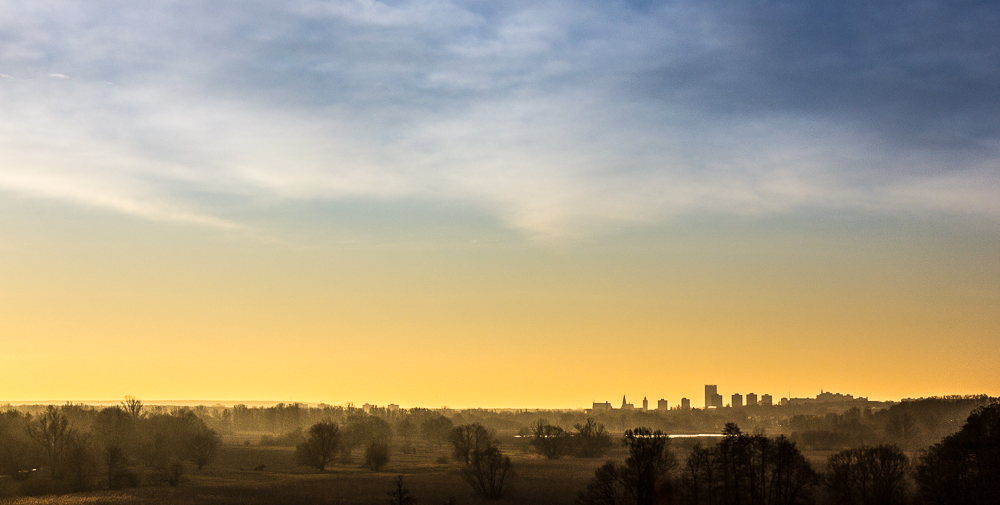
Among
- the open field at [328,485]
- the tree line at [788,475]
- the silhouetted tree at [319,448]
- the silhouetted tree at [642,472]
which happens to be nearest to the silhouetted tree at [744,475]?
the tree line at [788,475]

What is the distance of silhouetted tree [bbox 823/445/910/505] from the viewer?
368 ft

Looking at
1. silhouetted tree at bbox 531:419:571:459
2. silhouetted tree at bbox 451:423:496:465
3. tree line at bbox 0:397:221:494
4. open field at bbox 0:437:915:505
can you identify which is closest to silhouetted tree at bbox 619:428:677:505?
Answer: open field at bbox 0:437:915:505

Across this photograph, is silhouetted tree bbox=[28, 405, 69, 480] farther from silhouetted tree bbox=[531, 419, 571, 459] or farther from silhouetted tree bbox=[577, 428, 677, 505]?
silhouetted tree bbox=[531, 419, 571, 459]

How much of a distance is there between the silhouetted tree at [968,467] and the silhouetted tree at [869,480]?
3.40m

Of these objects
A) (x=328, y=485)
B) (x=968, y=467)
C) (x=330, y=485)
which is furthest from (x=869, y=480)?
(x=328, y=485)

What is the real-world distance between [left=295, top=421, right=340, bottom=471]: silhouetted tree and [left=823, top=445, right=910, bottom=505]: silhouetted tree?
91.0 meters

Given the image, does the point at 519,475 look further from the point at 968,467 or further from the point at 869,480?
the point at 968,467

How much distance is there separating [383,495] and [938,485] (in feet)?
232

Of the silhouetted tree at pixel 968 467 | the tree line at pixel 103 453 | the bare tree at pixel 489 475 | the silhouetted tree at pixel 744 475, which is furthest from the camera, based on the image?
the tree line at pixel 103 453

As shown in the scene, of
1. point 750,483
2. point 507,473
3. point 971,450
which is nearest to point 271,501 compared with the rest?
point 507,473

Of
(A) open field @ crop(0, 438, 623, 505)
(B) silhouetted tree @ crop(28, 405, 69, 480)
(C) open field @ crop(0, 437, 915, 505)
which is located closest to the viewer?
(C) open field @ crop(0, 437, 915, 505)

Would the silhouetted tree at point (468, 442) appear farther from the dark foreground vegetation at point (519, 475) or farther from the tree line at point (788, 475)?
the tree line at point (788, 475)

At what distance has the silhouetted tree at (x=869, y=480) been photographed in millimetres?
112125

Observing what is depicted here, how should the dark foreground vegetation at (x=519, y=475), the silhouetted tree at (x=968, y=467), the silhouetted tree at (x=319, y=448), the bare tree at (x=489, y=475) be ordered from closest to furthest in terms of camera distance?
the silhouetted tree at (x=968, y=467), the dark foreground vegetation at (x=519, y=475), the bare tree at (x=489, y=475), the silhouetted tree at (x=319, y=448)
